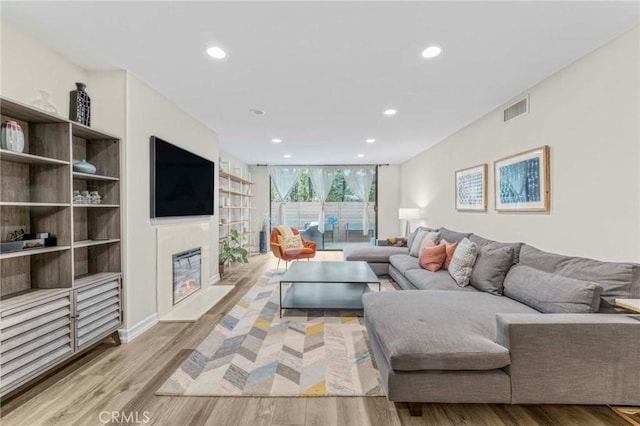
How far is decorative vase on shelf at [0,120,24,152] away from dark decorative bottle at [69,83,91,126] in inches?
24.4

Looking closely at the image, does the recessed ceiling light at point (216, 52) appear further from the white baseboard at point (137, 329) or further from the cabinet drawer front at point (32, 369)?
the white baseboard at point (137, 329)

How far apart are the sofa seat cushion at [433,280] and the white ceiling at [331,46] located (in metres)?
2.04

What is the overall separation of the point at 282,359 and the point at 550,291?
83.2 inches

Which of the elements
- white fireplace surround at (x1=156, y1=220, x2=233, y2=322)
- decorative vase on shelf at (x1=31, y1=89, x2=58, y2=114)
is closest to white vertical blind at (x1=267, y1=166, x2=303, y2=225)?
white fireplace surround at (x1=156, y1=220, x2=233, y2=322)

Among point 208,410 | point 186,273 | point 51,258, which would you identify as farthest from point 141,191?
point 208,410

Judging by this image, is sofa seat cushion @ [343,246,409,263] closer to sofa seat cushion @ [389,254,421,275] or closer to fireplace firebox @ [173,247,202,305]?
sofa seat cushion @ [389,254,421,275]

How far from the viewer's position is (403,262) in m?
4.18

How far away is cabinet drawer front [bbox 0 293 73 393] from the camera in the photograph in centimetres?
166

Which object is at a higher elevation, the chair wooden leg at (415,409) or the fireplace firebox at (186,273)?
the fireplace firebox at (186,273)

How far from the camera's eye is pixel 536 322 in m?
1.62

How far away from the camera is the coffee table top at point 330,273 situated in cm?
326

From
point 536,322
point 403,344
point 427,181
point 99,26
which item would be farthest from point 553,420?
point 427,181

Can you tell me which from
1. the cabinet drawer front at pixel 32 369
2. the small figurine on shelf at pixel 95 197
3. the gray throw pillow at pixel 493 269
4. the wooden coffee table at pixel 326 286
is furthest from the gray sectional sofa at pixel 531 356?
the small figurine on shelf at pixel 95 197

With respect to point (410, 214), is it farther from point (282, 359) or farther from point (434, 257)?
point (282, 359)
